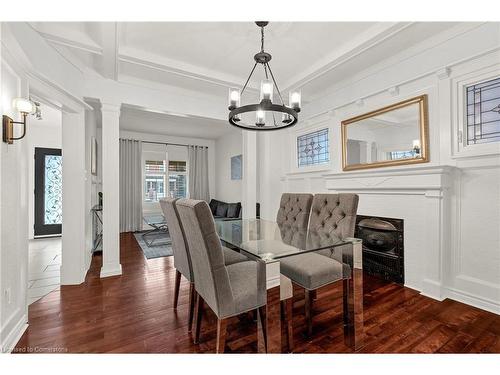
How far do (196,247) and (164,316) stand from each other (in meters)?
1.05

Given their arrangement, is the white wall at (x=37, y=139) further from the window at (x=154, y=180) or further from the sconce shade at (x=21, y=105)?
the sconce shade at (x=21, y=105)

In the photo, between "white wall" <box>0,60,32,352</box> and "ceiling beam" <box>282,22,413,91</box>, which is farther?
"ceiling beam" <box>282,22,413,91</box>

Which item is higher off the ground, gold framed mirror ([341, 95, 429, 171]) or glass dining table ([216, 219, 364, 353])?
gold framed mirror ([341, 95, 429, 171])

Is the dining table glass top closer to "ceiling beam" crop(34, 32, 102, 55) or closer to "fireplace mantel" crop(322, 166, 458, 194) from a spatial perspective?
"fireplace mantel" crop(322, 166, 458, 194)

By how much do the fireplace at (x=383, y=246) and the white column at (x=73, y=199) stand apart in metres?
3.41

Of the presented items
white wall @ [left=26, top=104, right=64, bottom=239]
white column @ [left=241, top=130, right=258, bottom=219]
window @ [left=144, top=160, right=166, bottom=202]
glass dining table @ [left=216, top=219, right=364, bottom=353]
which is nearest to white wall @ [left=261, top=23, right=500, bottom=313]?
glass dining table @ [left=216, top=219, right=364, bottom=353]

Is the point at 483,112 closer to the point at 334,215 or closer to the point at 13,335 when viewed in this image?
the point at 334,215

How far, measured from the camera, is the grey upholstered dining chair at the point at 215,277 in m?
1.28

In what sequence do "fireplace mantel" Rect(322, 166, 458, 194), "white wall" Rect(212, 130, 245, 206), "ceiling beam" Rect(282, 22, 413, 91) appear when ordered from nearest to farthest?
"ceiling beam" Rect(282, 22, 413, 91), "fireplace mantel" Rect(322, 166, 458, 194), "white wall" Rect(212, 130, 245, 206)

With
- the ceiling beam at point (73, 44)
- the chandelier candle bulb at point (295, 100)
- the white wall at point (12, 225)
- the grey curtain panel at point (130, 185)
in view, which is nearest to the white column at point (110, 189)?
the ceiling beam at point (73, 44)

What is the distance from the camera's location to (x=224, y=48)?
8.20ft

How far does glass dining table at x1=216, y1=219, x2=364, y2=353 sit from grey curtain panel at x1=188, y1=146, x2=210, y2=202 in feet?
15.9

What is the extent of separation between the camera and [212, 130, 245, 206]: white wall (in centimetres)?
601

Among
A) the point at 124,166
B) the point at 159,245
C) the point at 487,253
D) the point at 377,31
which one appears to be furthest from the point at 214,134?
the point at 487,253
